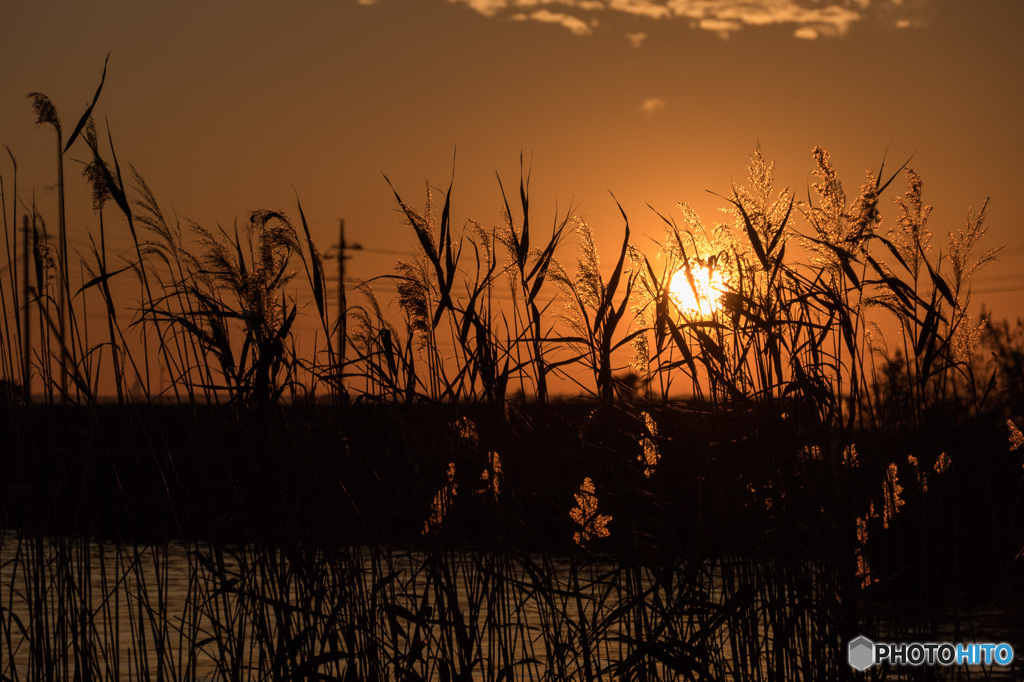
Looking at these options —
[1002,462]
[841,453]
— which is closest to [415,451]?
[841,453]

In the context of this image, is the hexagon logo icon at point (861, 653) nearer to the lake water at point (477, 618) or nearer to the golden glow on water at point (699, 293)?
the lake water at point (477, 618)

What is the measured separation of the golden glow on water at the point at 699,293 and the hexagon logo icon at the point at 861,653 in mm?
912

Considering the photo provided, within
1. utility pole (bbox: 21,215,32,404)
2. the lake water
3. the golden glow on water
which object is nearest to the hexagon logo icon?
the lake water

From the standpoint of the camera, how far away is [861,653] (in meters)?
2.38

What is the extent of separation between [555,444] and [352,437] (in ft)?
1.82

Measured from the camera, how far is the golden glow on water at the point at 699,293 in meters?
2.53

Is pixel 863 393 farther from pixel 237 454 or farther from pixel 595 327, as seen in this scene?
pixel 237 454

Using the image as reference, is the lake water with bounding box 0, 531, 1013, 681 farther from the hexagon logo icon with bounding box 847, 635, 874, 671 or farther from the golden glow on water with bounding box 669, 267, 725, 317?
the golden glow on water with bounding box 669, 267, 725, 317

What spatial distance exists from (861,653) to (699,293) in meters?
1.00

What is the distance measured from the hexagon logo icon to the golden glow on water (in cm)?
91

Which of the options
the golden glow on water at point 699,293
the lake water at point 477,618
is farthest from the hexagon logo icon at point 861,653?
the golden glow on water at point 699,293

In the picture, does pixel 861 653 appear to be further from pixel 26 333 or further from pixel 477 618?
pixel 26 333

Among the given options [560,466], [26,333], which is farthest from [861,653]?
[26,333]

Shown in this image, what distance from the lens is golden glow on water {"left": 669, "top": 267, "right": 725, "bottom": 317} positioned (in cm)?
253
